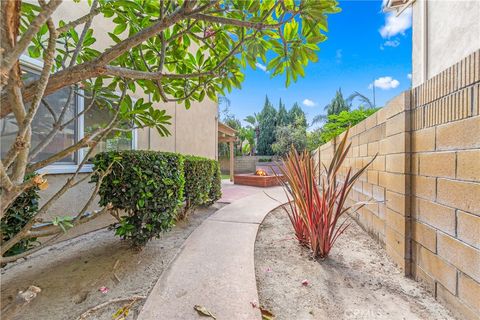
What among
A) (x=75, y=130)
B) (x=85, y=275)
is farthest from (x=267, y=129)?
(x=85, y=275)

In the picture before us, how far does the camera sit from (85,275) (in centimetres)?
205

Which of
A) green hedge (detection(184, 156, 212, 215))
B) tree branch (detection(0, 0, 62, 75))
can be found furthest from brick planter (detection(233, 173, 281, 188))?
tree branch (detection(0, 0, 62, 75))

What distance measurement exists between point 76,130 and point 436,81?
4.51m

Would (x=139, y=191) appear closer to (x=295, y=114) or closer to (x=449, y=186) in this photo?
(x=449, y=186)

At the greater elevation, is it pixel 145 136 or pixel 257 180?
pixel 145 136

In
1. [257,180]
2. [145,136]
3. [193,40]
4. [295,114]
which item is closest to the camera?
[193,40]

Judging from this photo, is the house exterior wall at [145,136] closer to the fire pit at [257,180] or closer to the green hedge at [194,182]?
the green hedge at [194,182]

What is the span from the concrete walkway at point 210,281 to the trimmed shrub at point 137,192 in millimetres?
518

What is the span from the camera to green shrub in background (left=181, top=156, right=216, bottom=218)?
3715mm

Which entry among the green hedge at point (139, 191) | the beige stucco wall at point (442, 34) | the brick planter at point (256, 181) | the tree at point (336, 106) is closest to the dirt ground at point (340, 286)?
the green hedge at point (139, 191)

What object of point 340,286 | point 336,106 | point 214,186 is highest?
point 336,106

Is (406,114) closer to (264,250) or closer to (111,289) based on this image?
(264,250)

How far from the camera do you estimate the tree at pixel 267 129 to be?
73.2 ft

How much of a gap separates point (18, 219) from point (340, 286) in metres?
Answer: 3.08
